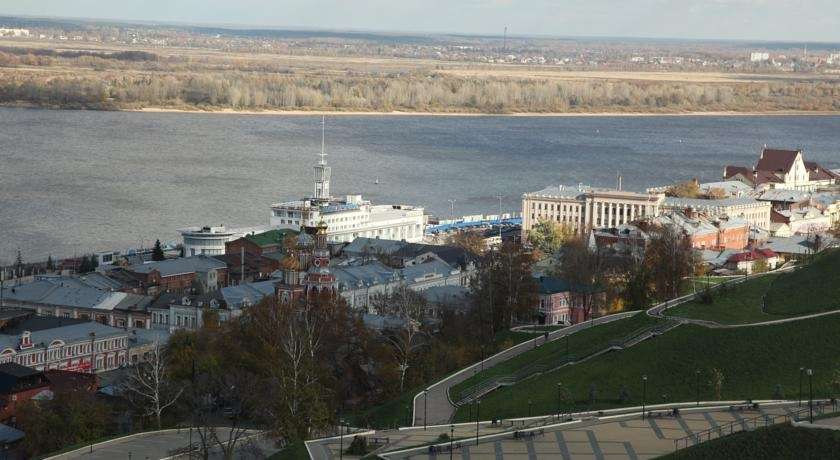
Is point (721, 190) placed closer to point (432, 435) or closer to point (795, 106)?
point (432, 435)

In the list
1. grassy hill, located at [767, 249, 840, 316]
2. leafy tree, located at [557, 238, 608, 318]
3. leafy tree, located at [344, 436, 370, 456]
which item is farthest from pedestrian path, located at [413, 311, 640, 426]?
leafy tree, located at [557, 238, 608, 318]

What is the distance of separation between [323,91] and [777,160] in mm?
66085

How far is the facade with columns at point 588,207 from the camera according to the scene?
134ft

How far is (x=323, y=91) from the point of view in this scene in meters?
113

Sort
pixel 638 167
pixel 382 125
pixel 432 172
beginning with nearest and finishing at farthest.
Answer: pixel 432 172 → pixel 638 167 → pixel 382 125

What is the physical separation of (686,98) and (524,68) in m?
58.9

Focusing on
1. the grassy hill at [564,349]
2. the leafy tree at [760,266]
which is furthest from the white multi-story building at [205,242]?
the grassy hill at [564,349]

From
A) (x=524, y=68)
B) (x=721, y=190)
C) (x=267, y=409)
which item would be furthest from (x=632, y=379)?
(x=524, y=68)

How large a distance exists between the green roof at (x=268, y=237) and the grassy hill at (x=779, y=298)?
1478 cm

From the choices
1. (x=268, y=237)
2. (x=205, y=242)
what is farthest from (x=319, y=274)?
(x=268, y=237)

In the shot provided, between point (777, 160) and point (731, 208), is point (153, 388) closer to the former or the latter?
point (731, 208)

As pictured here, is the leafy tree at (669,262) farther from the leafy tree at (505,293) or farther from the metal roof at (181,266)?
the metal roof at (181,266)

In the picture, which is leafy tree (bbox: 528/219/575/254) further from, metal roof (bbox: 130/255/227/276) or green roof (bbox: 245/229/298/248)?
metal roof (bbox: 130/255/227/276)

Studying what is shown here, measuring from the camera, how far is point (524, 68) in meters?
184
